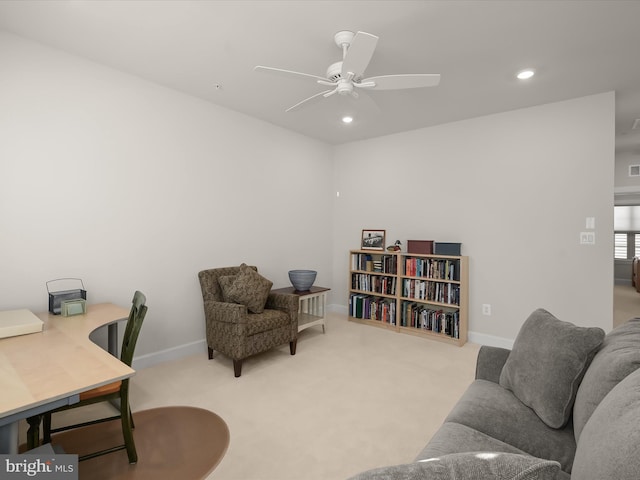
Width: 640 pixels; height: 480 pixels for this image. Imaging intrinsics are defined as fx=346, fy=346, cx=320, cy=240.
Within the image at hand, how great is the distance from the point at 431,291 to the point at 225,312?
2.51 meters

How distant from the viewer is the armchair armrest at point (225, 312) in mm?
3092

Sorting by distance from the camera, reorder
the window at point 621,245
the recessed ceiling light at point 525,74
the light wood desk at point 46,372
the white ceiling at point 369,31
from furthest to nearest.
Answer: the window at point 621,245 → the recessed ceiling light at point 525,74 → the white ceiling at point 369,31 → the light wood desk at point 46,372

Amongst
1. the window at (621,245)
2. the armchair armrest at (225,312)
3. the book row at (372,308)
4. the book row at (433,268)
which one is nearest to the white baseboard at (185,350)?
the armchair armrest at (225,312)

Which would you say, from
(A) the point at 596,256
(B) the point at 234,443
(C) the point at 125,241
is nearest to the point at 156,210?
(C) the point at 125,241

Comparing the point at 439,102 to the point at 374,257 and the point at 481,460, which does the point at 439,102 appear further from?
the point at 481,460

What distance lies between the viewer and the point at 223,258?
3.91 metres

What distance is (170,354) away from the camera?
3.43 metres

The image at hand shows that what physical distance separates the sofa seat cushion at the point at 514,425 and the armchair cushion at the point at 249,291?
216cm

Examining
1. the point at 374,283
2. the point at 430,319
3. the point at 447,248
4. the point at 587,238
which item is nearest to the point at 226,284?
the point at 374,283

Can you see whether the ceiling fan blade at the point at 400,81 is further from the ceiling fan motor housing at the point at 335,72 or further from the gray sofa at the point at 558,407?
the gray sofa at the point at 558,407

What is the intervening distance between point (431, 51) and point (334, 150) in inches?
115

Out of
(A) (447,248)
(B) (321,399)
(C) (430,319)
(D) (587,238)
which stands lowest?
(B) (321,399)

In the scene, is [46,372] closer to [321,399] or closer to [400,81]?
[321,399]

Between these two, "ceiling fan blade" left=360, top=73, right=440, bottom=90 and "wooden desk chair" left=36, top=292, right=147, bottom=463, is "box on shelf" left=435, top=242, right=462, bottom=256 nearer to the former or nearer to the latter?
"ceiling fan blade" left=360, top=73, right=440, bottom=90
